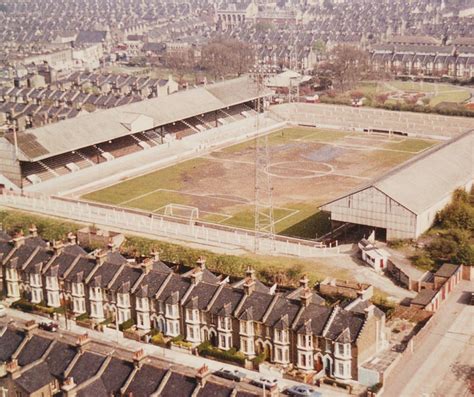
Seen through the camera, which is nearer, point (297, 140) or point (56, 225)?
point (56, 225)

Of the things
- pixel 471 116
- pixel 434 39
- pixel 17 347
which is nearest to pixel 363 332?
pixel 17 347

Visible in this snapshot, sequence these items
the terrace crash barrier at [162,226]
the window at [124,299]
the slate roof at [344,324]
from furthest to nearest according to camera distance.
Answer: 1. the terrace crash barrier at [162,226]
2. the window at [124,299]
3. the slate roof at [344,324]

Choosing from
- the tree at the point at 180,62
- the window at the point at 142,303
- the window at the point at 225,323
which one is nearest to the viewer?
the window at the point at 225,323

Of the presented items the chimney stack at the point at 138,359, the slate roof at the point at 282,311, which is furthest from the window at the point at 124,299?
the chimney stack at the point at 138,359

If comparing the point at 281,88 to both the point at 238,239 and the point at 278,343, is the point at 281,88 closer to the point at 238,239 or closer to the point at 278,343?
the point at 238,239

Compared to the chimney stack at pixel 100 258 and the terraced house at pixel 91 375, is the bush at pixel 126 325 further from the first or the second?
the terraced house at pixel 91 375

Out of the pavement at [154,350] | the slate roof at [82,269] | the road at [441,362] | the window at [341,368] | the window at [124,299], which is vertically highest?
the slate roof at [82,269]

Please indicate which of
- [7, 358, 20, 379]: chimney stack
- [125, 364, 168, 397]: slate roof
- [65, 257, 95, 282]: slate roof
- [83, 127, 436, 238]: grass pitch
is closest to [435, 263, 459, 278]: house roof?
[83, 127, 436, 238]: grass pitch
